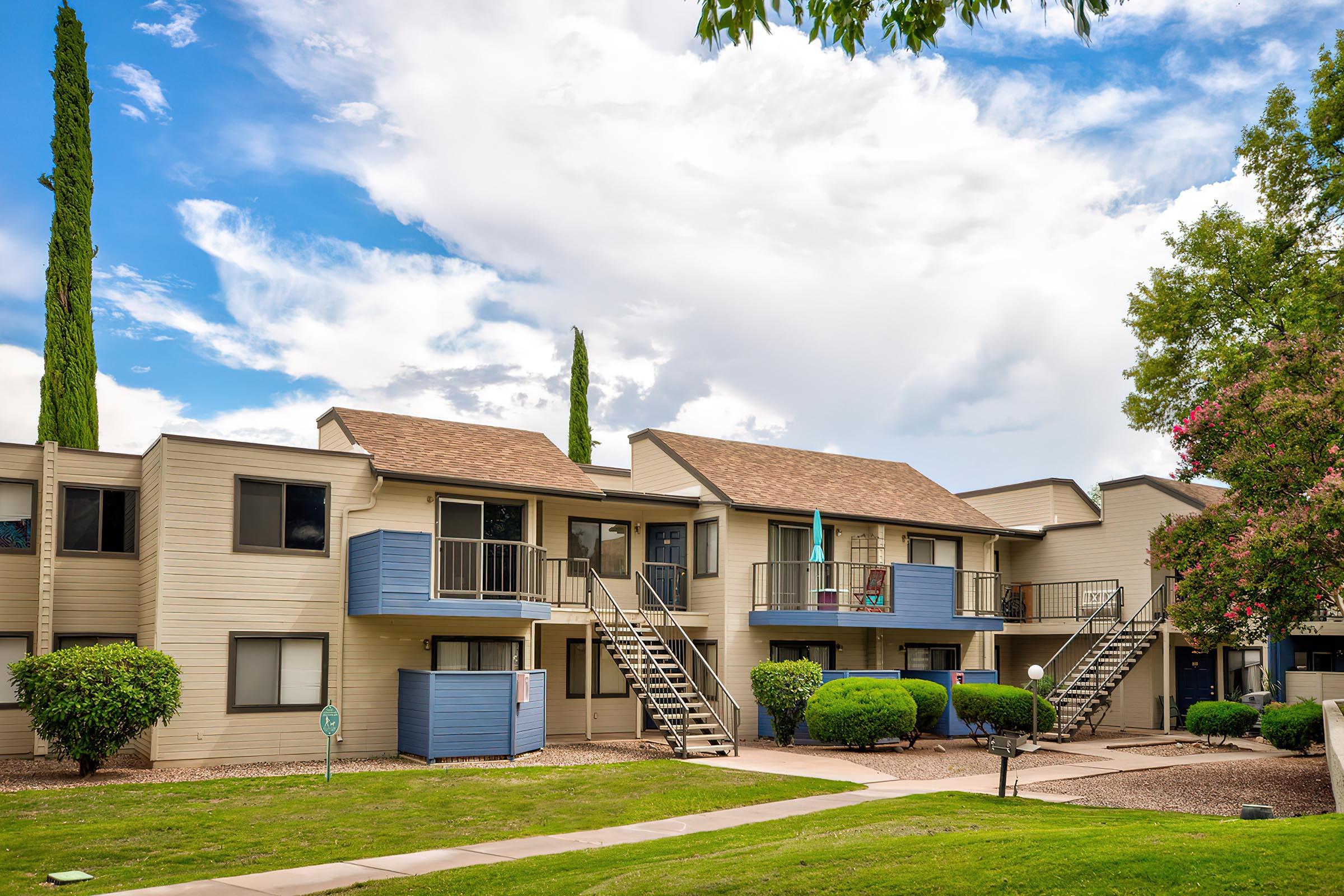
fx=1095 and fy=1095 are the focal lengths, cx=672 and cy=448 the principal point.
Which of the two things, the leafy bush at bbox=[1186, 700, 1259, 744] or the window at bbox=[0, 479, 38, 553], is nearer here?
the window at bbox=[0, 479, 38, 553]

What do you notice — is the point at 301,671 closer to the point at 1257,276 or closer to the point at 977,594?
the point at 977,594

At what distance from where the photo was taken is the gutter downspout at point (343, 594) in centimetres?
2044

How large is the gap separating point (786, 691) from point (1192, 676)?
1369 cm

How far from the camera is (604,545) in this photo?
2609 cm

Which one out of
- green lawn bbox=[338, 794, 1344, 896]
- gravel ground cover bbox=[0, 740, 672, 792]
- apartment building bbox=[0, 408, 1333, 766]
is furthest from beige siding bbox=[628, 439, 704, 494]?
green lawn bbox=[338, 794, 1344, 896]

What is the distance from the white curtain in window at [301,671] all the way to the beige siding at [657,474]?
9.85m

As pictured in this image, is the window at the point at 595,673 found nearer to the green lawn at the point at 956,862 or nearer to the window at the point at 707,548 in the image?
the window at the point at 707,548

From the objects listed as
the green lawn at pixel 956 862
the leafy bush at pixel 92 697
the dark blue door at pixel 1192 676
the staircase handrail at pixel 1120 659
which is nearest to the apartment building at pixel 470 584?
the staircase handrail at pixel 1120 659

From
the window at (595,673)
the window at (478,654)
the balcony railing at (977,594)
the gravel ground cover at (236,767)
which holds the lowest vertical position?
the gravel ground cover at (236,767)

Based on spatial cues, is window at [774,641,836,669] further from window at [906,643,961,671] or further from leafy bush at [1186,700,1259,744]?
leafy bush at [1186,700,1259,744]

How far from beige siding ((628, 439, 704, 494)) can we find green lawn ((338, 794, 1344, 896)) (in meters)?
14.8

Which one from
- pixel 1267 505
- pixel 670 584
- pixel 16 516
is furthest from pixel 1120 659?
pixel 16 516

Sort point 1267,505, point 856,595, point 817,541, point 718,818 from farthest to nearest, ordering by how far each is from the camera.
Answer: point 856,595, point 817,541, point 1267,505, point 718,818

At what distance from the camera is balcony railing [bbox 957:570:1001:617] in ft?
95.0
